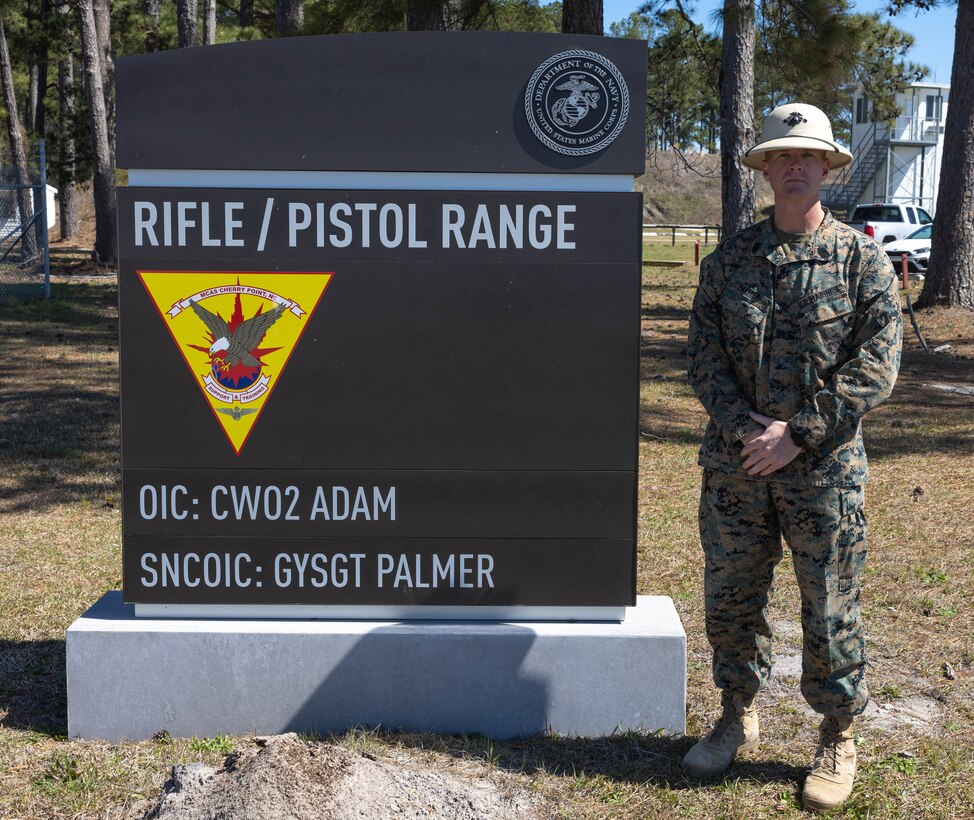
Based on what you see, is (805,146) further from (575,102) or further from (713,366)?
(575,102)

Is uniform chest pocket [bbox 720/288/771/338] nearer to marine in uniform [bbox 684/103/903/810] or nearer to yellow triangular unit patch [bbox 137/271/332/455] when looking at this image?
marine in uniform [bbox 684/103/903/810]

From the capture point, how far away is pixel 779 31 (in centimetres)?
1430

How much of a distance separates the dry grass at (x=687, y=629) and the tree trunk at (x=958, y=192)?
5.24m

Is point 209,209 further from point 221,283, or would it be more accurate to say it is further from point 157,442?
point 157,442

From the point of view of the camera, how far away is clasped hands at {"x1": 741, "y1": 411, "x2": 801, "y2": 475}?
3258 mm

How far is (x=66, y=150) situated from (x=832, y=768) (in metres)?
30.5

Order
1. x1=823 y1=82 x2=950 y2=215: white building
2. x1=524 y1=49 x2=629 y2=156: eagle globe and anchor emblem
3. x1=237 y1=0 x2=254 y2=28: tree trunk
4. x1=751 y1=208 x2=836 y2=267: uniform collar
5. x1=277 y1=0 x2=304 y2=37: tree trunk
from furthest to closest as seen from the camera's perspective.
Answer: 1. x1=823 y1=82 x2=950 y2=215: white building
2. x1=237 y1=0 x2=254 y2=28: tree trunk
3. x1=277 y1=0 x2=304 y2=37: tree trunk
4. x1=524 y1=49 x2=629 y2=156: eagle globe and anchor emblem
5. x1=751 y1=208 x2=836 y2=267: uniform collar

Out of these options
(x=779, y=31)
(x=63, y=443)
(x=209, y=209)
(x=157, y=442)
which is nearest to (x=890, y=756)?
(x=157, y=442)

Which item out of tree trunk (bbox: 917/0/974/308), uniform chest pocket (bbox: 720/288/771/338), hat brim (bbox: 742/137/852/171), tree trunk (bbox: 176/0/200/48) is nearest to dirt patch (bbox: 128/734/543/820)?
uniform chest pocket (bbox: 720/288/771/338)

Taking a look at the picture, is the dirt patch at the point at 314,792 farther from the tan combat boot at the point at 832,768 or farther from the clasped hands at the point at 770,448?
the clasped hands at the point at 770,448

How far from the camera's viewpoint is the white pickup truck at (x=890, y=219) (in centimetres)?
2978

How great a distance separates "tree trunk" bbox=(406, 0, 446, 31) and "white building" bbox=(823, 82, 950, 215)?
3500 cm

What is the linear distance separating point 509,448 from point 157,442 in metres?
1.19

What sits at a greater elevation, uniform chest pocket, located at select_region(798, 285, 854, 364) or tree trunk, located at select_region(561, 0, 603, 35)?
tree trunk, located at select_region(561, 0, 603, 35)
